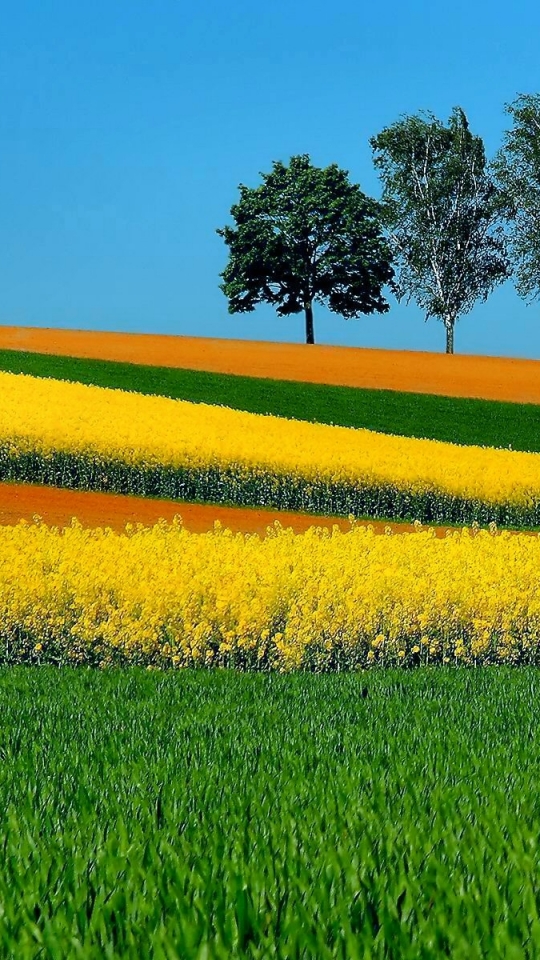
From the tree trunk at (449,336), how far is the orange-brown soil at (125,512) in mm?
44619

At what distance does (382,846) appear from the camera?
407 centimetres

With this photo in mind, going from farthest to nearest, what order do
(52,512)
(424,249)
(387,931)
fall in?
(424,249) < (52,512) < (387,931)

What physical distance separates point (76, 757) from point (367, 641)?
5.78 metres

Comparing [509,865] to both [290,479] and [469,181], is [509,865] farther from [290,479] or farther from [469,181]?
[469,181]

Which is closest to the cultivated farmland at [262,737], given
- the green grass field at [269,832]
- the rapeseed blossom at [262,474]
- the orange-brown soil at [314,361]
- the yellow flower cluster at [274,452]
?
the green grass field at [269,832]

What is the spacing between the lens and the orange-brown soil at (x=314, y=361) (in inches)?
1932

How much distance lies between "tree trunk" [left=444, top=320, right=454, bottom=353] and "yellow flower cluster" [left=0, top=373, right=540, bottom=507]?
3780 centimetres

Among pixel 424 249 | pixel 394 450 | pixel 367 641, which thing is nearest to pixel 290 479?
pixel 394 450

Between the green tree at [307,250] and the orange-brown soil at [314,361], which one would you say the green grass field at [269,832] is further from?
the green tree at [307,250]

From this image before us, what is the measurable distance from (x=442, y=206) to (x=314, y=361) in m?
15.2

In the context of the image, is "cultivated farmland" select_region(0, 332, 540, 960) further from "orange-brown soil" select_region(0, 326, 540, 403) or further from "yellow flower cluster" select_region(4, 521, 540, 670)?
"orange-brown soil" select_region(0, 326, 540, 403)

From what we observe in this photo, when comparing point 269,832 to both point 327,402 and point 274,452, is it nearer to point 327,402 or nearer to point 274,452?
point 274,452

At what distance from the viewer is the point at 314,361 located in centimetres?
5578

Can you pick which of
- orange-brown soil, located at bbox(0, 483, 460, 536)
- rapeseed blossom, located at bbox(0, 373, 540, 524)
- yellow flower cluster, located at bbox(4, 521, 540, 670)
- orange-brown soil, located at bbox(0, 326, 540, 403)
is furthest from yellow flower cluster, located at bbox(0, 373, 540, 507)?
orange-brown soil, located at bbox(0, 326, 540, 403)
